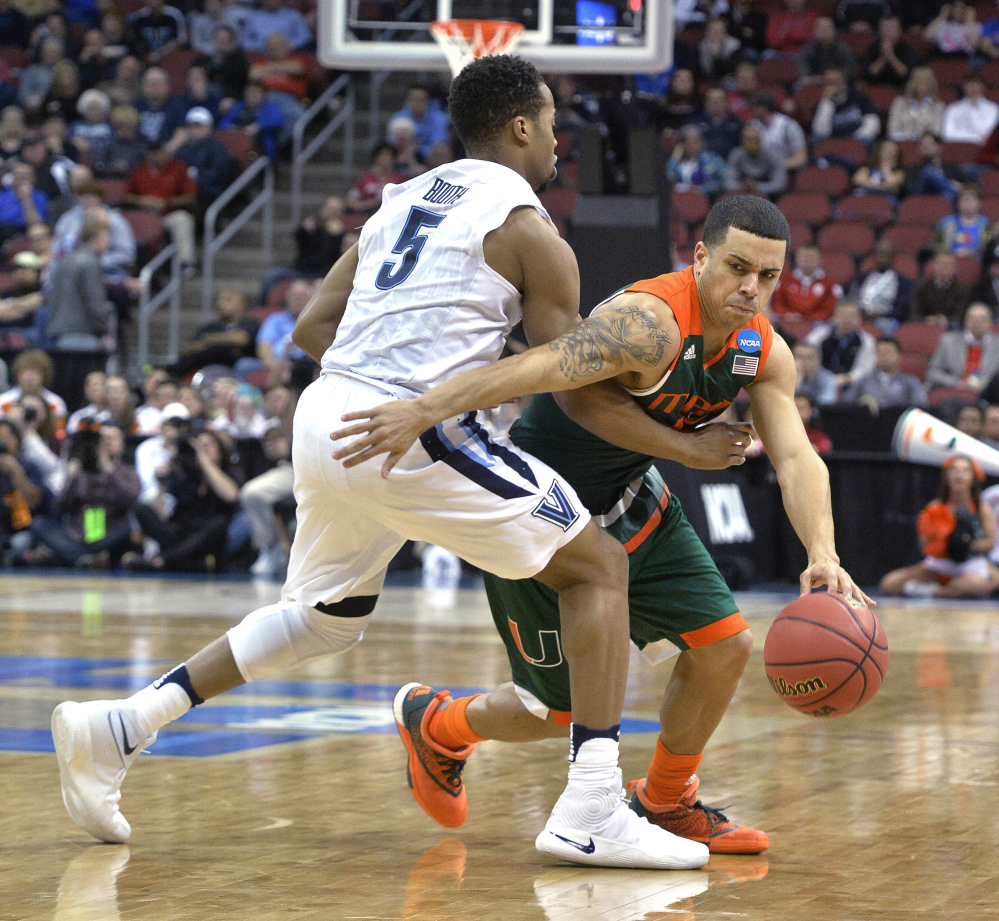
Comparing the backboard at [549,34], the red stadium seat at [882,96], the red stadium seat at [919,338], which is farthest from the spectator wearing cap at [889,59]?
the backboard at [549,34]

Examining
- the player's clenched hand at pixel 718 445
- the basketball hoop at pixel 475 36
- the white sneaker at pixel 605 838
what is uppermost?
the basketball hoop at pixel 475 36

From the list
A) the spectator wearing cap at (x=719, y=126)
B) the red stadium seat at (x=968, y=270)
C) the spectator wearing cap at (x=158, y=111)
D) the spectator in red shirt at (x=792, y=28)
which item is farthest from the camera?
the spectator wearing cap at (x=158, y=111)

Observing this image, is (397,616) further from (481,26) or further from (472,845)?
(472,845)

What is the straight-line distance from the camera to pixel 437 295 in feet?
12.1

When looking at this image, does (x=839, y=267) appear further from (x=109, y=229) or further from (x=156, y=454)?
(x=109, y=229)

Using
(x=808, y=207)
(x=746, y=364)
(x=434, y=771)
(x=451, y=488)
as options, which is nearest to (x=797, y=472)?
(x=746, y=364)

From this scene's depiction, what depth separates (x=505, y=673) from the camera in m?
7.23

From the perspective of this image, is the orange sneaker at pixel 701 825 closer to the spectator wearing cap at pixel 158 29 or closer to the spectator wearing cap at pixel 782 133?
the spectator wearing cap at pixel 782 133

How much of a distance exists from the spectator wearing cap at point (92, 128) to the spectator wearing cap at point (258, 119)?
1.47 metres

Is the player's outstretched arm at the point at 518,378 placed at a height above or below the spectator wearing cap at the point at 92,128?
above

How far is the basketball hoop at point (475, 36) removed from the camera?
1039 centimetres

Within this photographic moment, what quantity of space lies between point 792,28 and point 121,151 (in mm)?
8506

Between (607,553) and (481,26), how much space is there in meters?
7.41

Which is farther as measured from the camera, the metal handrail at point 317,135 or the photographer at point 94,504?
the metal handrail at point 317,135
